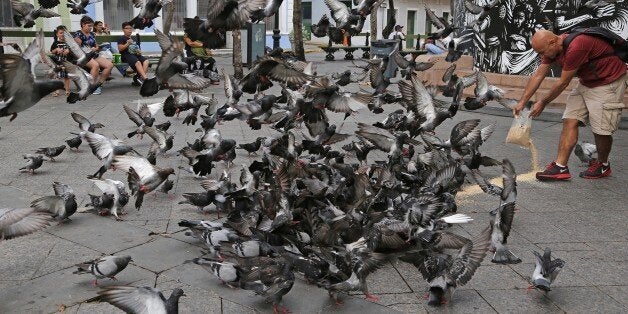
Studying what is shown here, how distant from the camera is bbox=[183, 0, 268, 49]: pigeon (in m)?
4.39

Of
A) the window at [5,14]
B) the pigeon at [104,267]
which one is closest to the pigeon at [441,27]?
the pigeon at [104,267]

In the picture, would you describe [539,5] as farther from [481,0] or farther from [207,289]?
[207,289]

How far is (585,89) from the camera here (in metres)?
6.51

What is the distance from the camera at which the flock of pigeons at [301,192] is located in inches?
146

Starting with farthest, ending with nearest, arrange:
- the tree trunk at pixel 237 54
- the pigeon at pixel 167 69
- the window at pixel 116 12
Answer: the window at pixel 116 12
the tree trunk at pixel 237 54
the pigeon at pixel 167 69

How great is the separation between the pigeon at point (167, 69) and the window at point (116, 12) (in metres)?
18.9

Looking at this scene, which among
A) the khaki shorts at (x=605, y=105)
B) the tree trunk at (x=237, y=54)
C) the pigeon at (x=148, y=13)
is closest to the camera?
the pigeon at (x=148, y=13)

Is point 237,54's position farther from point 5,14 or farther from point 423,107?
point 423,107

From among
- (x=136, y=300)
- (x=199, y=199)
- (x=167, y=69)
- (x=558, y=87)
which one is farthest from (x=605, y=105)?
(x=136, y=300)

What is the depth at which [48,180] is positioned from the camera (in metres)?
6.30

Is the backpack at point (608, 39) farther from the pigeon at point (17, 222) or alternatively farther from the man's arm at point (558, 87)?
the pigeon at point (17, 222)

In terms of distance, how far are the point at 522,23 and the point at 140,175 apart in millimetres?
8267

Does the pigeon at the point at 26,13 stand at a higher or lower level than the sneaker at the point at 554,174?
higher

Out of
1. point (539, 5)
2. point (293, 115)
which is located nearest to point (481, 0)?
point (539, 5)
